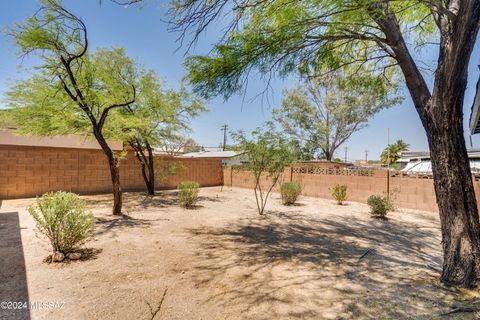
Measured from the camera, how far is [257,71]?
3734mm

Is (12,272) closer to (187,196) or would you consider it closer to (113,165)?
(113,165)

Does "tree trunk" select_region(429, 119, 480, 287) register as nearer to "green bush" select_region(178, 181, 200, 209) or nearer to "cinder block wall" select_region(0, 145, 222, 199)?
"green bush" select_region(178, 181, 200, 209)

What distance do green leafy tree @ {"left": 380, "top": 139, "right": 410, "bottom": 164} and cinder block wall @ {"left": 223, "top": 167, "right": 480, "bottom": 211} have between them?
79.1 feet

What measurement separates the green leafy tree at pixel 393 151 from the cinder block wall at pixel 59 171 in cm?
2986

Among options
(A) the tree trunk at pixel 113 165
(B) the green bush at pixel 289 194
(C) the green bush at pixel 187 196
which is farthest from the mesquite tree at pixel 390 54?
(B) the green bush at pixel 289 194

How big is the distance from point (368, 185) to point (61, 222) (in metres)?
9.65

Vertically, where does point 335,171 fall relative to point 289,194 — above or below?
above

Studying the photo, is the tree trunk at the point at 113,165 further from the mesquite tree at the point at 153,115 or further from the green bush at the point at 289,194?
the green bush at the point at 289,194

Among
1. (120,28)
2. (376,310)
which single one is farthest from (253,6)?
(376,310)

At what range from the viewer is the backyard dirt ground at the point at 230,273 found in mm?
2430

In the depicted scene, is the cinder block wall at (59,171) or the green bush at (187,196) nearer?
the green bush at (187,196)

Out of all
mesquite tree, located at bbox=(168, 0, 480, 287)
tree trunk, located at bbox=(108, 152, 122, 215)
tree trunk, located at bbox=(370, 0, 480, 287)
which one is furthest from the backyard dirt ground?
mesquite tree, located at bbox=(168, 0, 480, 287)

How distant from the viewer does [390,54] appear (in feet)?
Answer: 11.8

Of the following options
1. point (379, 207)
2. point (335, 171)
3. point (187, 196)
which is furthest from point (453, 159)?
point (335, 171)
